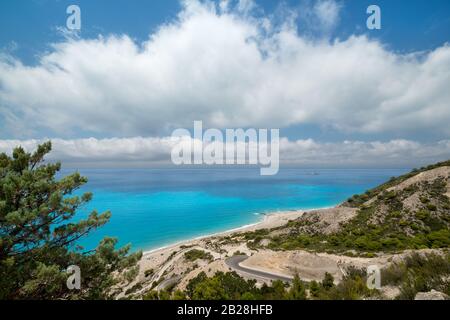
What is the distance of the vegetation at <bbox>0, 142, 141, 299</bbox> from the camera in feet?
28.1

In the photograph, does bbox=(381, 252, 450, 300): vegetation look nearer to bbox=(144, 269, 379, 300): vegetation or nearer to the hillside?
the hillside

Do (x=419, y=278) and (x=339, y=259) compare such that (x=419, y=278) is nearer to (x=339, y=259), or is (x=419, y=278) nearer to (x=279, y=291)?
(x=279, y=291)

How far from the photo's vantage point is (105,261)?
1088 cm

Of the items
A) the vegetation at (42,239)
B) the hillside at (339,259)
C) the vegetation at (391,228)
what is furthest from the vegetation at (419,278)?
the vegetation at (391,228)

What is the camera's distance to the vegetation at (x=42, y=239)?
857 cm

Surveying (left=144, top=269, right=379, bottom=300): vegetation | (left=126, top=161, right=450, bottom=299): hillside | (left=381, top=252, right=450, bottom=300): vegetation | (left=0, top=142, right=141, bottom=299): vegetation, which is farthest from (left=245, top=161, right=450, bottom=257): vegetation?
(left=0, top=142, right=141, bottom=299): vegetation

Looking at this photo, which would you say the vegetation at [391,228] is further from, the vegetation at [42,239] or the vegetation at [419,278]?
the vegetation at [42,239]

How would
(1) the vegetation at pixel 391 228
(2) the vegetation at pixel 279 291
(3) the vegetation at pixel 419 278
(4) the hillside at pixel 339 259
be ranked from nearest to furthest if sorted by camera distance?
(3) the vegetation at pixel 419 278 → (2) the vegetation at pixel 279 291 → (4) the hillside at pixel 339 259 → (1) the vegetation at pixel 391 228

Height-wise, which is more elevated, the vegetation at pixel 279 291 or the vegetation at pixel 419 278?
the vegetation at pixel 419 278

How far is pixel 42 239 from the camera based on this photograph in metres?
9.98

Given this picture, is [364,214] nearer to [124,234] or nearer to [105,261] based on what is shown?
[105,261]

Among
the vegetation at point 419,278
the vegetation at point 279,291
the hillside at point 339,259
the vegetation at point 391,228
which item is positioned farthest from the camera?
the vegetation at point 391,228

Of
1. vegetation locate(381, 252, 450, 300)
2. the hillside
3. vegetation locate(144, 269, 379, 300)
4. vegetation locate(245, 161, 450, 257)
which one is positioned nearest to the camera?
vegetation locate(381, 252, 450, 300)
